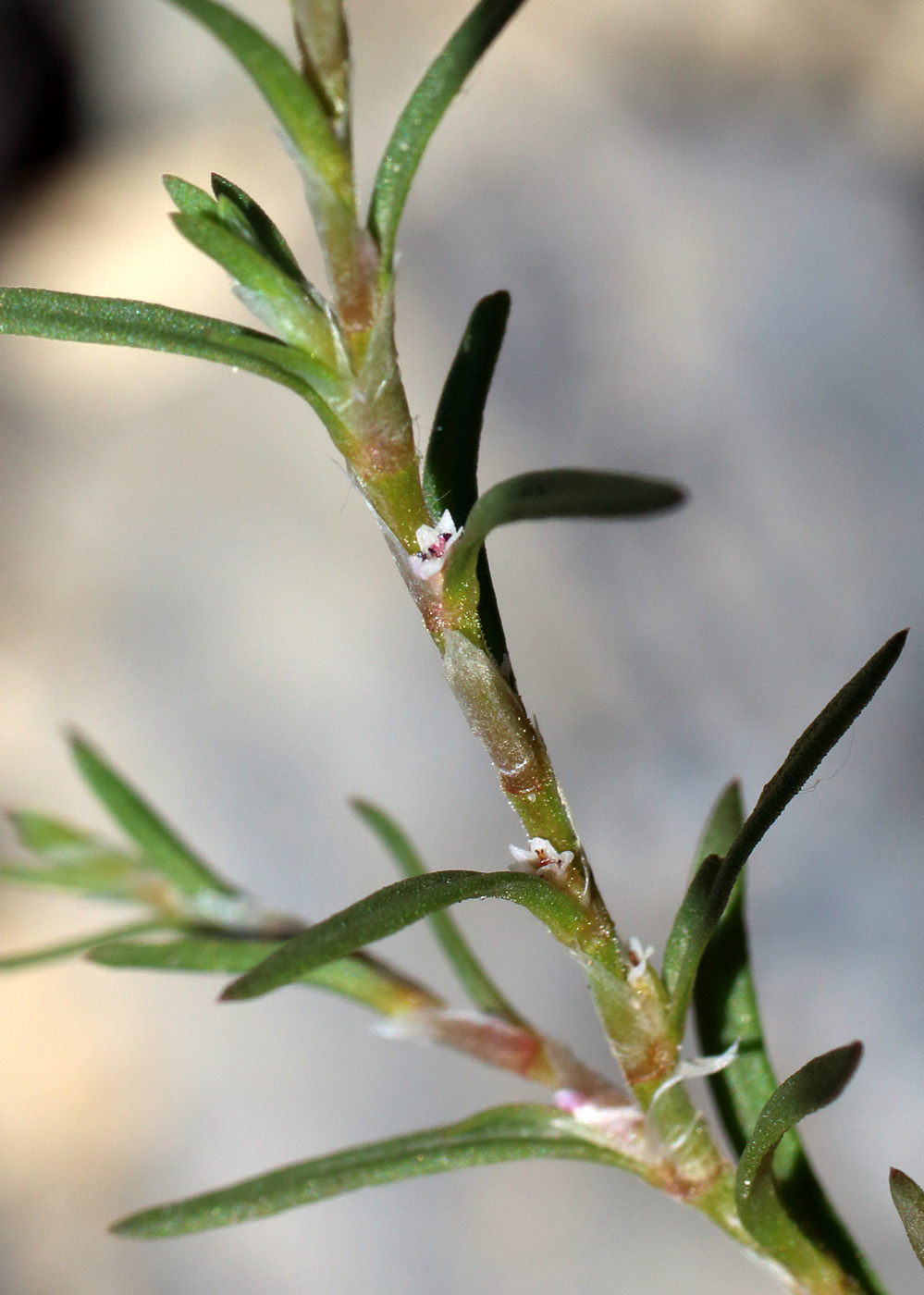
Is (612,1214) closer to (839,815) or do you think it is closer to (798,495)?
(839,815)

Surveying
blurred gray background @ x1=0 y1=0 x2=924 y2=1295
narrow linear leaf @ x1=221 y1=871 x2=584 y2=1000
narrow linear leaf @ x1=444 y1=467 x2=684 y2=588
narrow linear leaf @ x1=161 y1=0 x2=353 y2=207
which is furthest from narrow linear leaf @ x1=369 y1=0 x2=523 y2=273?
blurred gray background @ x1=0 y1=0 x2=924 y2=1295

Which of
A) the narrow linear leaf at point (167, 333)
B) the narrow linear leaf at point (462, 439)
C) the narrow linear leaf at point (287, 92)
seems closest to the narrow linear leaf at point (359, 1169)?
the narrow linear leaf at point (462, 439)

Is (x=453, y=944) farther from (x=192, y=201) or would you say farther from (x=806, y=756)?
(x=192, y=201)

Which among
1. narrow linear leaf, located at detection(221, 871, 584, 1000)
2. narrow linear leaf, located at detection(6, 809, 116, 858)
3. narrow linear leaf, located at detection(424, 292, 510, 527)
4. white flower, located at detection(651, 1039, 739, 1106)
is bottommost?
white flower, located at detection(651, 1039, 739, 1106)

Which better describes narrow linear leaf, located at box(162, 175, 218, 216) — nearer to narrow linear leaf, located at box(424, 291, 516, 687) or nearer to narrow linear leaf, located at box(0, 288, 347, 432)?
narrow linear leaf, located at box(0, 288, 347, 432)

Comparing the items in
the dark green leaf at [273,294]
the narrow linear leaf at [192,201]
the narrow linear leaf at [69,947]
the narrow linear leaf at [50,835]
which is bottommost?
the narrow linear leaf at [69,947]

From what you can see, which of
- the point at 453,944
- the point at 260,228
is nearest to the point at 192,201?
the point at 260,228

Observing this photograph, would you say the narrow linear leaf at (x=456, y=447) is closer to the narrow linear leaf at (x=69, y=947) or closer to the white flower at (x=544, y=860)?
the white flower at (x=544, y=860)
